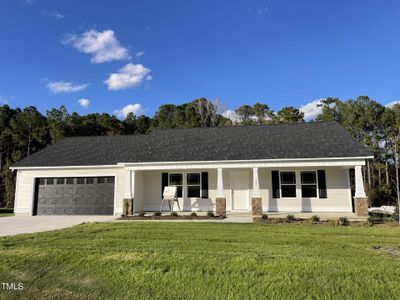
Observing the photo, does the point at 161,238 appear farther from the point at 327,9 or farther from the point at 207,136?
the point at 327,9

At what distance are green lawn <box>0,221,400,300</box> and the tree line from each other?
77.4 feet

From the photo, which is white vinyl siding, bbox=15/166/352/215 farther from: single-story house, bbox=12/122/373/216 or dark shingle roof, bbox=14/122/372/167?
dark shingle roof, bbox=14/122/372/167

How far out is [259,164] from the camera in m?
14.9

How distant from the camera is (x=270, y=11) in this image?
A: 49.9ft

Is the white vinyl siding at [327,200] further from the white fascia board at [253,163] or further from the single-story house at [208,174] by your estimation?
the white fascia board at [253,163]

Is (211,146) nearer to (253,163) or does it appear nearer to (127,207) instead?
(253,163)

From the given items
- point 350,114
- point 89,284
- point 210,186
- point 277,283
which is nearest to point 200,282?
point 277,283

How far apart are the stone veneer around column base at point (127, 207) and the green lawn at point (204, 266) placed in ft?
21.6

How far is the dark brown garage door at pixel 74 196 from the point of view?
55.8 ft

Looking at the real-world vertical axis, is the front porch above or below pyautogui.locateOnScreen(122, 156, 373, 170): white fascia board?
below

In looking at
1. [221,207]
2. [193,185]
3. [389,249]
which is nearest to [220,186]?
[221,207]

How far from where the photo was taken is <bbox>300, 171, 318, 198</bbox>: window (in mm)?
15898

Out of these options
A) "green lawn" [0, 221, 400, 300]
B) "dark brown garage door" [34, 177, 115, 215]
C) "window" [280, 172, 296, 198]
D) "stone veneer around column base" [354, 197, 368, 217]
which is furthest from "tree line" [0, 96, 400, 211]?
"green lawn" [0, 221, 400, 300]

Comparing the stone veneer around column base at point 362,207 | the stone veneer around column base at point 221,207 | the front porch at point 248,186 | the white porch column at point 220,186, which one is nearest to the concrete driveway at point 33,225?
the front porch at point 248,186
